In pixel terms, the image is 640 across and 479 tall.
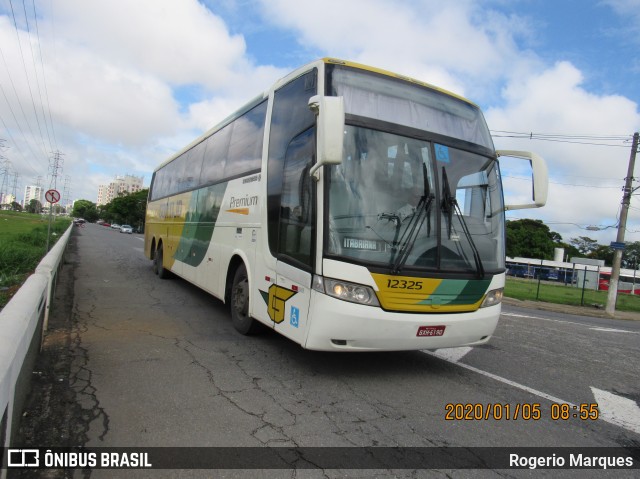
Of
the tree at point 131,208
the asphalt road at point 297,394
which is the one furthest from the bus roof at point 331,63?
the tree at point 131,208

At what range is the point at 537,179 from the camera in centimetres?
543

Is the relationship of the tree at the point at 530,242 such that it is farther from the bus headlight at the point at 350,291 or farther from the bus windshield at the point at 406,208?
the bus headlight at the point at 350,291

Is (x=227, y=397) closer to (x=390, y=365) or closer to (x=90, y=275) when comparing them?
(x=390, y=365)

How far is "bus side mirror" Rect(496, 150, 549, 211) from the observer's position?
5.32 m

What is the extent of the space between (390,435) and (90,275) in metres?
11.1

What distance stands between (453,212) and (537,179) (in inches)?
56.7

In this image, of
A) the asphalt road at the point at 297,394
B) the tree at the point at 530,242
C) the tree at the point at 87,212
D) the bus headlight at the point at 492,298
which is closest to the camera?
the asphalt road at the point at 297,394

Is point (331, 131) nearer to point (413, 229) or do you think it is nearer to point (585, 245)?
point (413, 229)

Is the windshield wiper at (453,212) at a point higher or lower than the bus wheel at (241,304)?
higher

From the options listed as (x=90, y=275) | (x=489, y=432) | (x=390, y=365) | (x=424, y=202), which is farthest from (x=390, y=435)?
(x=90, y=275)

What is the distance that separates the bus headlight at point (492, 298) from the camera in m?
5.05

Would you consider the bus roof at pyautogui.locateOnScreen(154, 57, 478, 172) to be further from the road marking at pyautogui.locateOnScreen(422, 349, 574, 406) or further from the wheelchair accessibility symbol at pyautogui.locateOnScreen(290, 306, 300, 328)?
the road marking at pyautogui.locateOnScreen(422, 349, 574, 406)

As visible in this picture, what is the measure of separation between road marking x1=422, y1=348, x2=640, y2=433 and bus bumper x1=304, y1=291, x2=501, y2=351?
122 cm

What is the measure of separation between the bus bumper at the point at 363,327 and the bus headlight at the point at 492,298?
0.59 m
